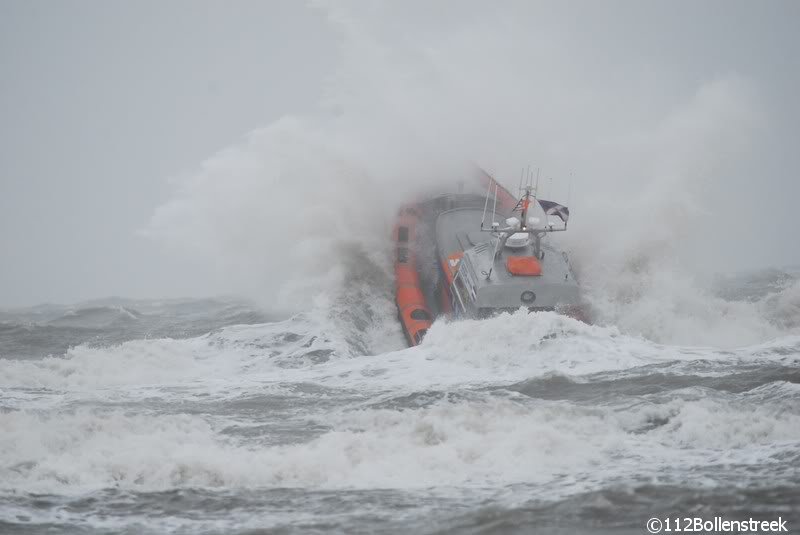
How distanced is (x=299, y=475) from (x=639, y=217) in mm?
16900

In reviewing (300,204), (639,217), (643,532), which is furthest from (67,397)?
(639,217)

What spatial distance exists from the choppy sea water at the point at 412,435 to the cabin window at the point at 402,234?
6.73 metres

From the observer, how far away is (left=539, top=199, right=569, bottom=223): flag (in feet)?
62.4

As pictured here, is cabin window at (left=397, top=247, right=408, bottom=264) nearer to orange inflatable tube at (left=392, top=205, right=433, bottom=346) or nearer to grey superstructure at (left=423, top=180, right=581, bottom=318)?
orange inflatable tube at (left=392, top=205, right=433, bottom=346)

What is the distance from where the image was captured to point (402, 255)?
77.0ft

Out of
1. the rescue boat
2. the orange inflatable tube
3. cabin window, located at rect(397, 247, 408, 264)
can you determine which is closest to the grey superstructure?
the rescue boat

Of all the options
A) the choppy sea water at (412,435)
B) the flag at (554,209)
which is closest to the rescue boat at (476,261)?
the flag at (554,209)

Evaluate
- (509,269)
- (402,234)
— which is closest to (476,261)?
(509,269)

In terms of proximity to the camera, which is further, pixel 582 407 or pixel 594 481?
pixel 582 407

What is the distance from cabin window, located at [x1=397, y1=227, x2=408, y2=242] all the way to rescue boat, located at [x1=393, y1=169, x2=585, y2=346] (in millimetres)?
35

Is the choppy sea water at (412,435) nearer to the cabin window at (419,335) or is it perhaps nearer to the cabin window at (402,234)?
the cabin window at (419,335)

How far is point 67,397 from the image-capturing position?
13.5 m

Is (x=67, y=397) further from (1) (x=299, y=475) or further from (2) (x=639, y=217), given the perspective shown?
(2) (x=639, y=217)

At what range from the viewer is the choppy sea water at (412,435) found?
877 centimetres
